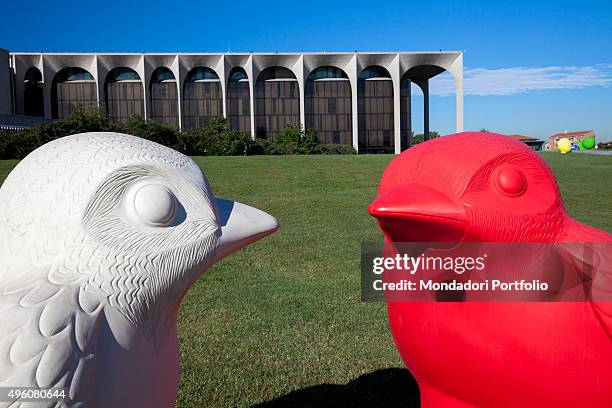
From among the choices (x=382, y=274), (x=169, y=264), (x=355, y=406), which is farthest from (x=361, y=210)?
(x=169, y=264)

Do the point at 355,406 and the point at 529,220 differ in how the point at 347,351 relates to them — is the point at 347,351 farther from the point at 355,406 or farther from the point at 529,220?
the point at 529,220

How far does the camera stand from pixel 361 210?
10867 millimetres

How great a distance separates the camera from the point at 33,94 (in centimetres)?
4000

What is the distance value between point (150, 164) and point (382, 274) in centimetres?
105

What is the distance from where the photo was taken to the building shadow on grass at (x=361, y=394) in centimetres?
322

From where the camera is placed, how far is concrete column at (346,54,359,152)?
130 feet

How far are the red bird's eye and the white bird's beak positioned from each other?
79 centimetres

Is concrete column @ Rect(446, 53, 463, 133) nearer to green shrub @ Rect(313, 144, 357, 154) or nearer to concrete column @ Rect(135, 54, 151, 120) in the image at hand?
green shrub @ Rect(313, 144, 357, 154)

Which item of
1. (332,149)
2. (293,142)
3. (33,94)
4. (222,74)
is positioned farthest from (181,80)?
(332,149)

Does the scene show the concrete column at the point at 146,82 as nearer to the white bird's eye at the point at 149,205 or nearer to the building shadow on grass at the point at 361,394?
the building shadow on grass at the point at 361,394

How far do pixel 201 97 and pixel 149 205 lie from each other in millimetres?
41434

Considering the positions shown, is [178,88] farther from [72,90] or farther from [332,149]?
[332,149]

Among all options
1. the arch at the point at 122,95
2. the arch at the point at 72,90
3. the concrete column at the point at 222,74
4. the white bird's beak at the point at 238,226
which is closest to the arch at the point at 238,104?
the concrete column at the point at 222,74

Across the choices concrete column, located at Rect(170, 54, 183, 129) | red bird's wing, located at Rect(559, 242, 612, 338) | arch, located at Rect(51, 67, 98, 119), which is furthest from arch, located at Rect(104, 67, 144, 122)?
red bird's wing, located at Rect(559, 242, 612, 338)
